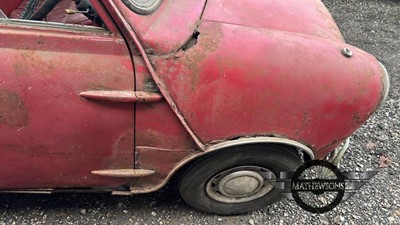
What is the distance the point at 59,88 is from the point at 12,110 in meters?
0.25

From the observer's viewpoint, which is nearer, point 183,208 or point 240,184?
point 240,184

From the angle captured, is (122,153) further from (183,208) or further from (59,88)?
(183,208)

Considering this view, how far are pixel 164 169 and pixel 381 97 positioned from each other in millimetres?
1302

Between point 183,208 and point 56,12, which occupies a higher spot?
point 56,12

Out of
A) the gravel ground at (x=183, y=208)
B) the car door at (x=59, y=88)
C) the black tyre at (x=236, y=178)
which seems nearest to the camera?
the car door at (x=59, y=88)

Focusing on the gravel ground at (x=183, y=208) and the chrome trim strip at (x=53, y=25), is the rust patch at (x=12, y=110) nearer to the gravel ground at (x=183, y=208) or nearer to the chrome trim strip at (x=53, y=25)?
the chrome trim strip at (x=53, y=25)

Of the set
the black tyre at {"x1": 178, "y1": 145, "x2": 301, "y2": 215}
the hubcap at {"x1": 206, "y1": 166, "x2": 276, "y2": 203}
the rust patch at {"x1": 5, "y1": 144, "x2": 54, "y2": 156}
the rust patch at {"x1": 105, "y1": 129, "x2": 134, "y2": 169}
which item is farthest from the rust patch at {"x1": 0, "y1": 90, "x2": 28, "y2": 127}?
the hubcap at {"x1": 206, "y1": 166, "x2": 276, "y2": 203}

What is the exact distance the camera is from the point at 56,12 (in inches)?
84.5

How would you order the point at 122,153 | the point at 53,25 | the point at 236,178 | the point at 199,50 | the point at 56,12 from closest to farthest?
the point at 53,25, the point at 199,50, the point at 122,153, the point at 56,12, the point at 236,178

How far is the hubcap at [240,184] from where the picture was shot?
2.26 m

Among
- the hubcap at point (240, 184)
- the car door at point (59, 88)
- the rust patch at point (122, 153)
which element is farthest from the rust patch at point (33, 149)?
the hubcap at point (240, 184)

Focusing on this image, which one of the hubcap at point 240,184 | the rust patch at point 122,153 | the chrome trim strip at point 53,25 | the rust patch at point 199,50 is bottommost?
Answer: the hubcap at point 240,184

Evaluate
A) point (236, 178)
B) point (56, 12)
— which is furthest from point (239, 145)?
point (56, 12)

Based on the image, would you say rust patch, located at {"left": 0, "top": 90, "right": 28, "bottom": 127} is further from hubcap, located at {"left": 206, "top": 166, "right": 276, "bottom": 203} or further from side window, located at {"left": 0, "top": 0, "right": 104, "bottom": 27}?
hubcap, located at {"left": 206, "top": 166, "right": 276, "bottom": 203}
